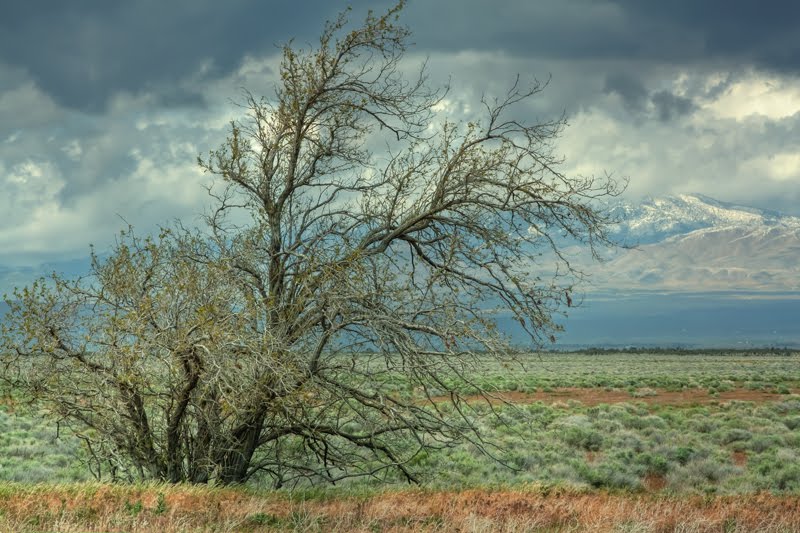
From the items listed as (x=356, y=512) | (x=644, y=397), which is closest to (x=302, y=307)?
(x=356, y=512)

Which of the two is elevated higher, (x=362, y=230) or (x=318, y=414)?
(x=362, y=230)

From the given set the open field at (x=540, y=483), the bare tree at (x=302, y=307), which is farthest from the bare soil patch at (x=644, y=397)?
the bare tree at (x=302, y=307)

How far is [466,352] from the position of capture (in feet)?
39.5

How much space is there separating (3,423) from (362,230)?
19714 mm

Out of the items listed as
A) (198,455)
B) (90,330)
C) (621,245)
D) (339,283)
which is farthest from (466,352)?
(90,330)

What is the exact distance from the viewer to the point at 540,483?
1498 centimetres

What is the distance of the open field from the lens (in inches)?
373

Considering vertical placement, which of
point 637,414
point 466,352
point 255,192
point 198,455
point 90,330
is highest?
point 255,192

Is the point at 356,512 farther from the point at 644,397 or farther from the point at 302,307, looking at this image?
the point at 644,397

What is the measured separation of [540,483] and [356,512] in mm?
5844

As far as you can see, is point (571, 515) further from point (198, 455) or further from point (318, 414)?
point (198, 455)

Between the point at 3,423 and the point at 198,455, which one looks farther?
the point at 3,423

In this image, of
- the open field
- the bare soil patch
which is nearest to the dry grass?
the open field

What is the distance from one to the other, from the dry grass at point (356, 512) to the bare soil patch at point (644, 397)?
2958 cm
